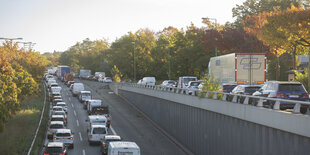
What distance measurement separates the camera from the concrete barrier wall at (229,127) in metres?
15.4

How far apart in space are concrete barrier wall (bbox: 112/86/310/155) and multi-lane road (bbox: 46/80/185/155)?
57.6 inches

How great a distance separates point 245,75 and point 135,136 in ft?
43.3

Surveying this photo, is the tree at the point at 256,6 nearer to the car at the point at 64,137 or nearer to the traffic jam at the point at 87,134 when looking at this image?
the traffic jam at the point at 87,134

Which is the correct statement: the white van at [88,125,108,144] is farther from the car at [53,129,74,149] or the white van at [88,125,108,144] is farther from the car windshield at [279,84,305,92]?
the car windshield at [279,84,305,92]

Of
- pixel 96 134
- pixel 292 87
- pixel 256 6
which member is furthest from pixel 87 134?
pixel 256 6

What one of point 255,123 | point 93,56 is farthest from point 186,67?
point 93,56

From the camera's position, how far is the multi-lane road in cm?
3178

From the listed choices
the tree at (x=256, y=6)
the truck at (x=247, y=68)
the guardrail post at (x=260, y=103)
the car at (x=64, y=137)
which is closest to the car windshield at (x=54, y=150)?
the car at (x=64, y=137)

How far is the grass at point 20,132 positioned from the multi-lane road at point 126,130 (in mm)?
3662

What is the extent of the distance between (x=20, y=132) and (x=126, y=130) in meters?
10.3

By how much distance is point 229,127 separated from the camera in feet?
73.8

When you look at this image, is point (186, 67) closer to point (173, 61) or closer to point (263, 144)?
point (173, 61)

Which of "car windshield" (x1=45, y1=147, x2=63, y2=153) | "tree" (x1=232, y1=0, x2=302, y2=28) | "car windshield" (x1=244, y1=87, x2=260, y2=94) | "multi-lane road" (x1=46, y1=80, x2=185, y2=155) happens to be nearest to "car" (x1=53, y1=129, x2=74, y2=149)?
"multi-lane road" (x1=46, y1=80, x2=185, y2=155)

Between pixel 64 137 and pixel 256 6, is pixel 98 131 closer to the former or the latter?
pixel 64 137
